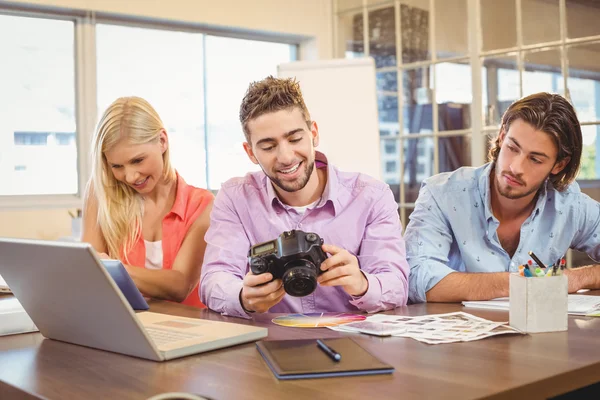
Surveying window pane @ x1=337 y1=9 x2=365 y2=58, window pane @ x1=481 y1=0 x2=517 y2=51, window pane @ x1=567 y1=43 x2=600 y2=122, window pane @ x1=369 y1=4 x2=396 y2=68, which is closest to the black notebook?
window pane @ x1=567 y1=43 x2=600 y2=122

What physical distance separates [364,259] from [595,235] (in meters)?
0.86

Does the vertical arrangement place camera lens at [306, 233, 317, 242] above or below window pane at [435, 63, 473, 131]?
below

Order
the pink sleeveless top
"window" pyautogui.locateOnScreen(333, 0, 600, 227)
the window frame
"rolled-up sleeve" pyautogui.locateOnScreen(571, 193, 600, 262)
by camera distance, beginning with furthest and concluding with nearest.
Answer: the window frame, "window" pyautogui.locateOnScreen(333, 0, 600, 227), the pink sleeveless top, "rolled-up sleeve" pyautogui.locateOnScreen(571, 193, 600, 262)

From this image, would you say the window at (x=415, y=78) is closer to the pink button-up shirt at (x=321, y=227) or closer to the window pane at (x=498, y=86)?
the window pane at (x=498, y=86)

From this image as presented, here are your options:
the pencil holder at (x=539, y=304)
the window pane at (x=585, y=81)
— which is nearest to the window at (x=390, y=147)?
the window pane at (x=585, y=81)

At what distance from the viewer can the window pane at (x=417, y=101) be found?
5.20m

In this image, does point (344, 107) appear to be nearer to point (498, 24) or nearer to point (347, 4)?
point (498, 24)

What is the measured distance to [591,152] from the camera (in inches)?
166

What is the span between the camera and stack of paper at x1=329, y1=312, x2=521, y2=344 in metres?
1.43

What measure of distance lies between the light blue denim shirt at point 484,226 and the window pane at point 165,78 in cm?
264

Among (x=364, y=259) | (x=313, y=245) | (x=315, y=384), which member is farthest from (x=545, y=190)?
(x=315, y=384)

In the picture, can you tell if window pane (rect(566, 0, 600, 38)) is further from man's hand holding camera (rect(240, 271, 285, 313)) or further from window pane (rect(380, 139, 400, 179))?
man's hand holding camera (rect(240, 271, 285, 313))

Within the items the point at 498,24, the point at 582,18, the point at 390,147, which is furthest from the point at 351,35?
the point at 582,18

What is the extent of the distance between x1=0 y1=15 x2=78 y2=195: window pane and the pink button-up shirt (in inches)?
102
